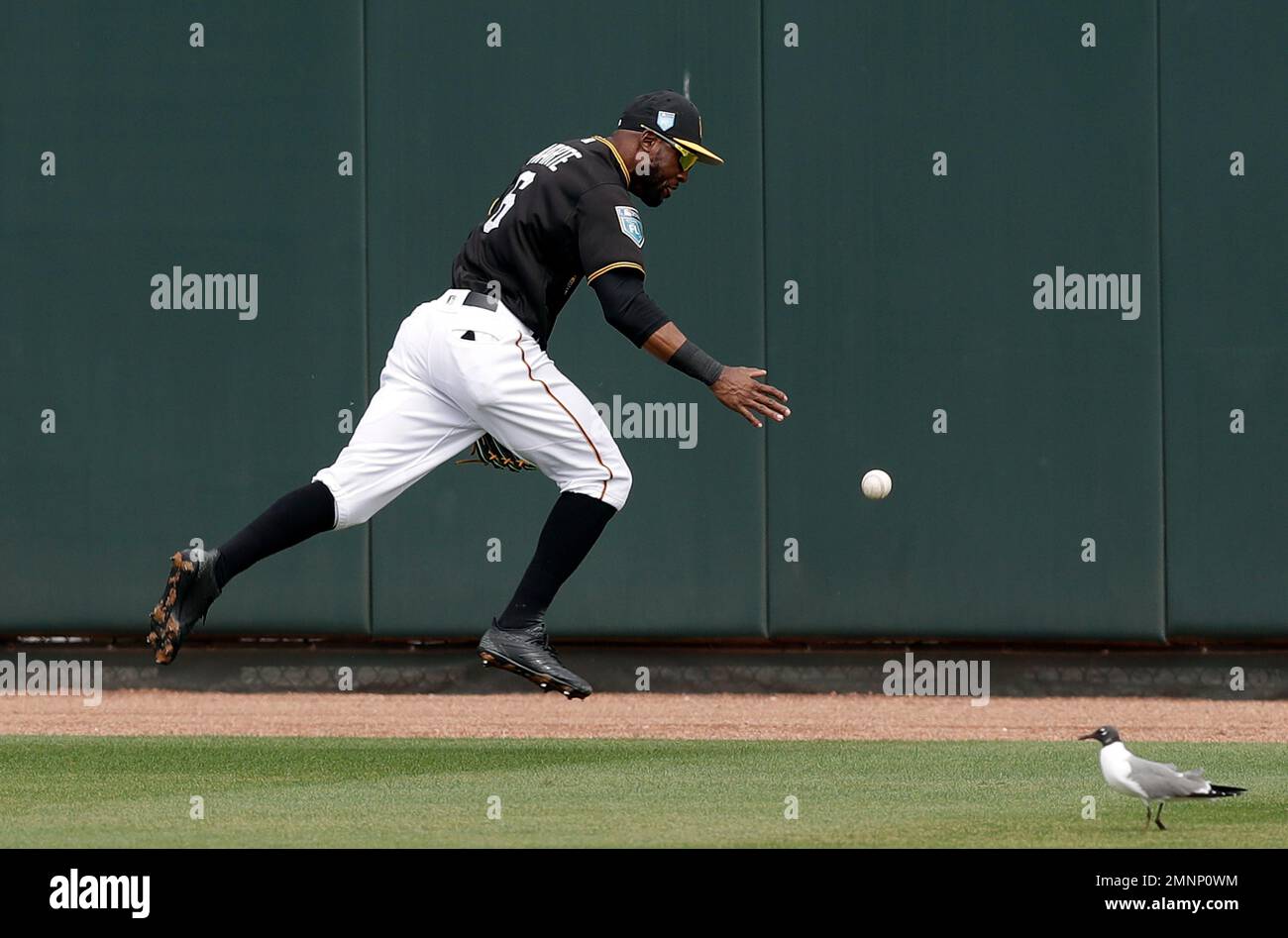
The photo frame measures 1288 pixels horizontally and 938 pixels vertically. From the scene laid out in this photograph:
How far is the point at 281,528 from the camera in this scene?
5844 mm

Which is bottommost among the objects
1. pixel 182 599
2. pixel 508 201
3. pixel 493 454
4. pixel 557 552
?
pixel 182 599

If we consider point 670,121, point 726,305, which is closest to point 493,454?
point 670,121

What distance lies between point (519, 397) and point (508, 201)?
27.1 inches

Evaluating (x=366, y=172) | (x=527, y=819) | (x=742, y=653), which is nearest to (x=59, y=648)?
(x=366, y=172)

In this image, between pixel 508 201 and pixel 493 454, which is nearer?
pixel 508 201

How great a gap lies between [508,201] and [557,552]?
1.15 meters

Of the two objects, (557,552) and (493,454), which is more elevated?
(493,454)

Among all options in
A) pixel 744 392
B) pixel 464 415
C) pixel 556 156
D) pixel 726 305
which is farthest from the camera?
pixel 726 305

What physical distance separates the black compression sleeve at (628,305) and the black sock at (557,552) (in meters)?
0.58

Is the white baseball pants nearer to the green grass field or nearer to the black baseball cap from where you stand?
the black baseball cap

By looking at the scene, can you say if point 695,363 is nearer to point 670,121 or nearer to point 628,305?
point 628,305

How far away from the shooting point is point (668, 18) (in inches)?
419

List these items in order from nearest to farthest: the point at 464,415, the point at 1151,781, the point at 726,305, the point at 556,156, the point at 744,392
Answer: the point at 1151,781 < the point at 744,392 < the point at 464,415 < the point at 556,156 < the point at 726,305

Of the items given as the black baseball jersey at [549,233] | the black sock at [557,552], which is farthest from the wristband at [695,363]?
the black sock at [557,552]
